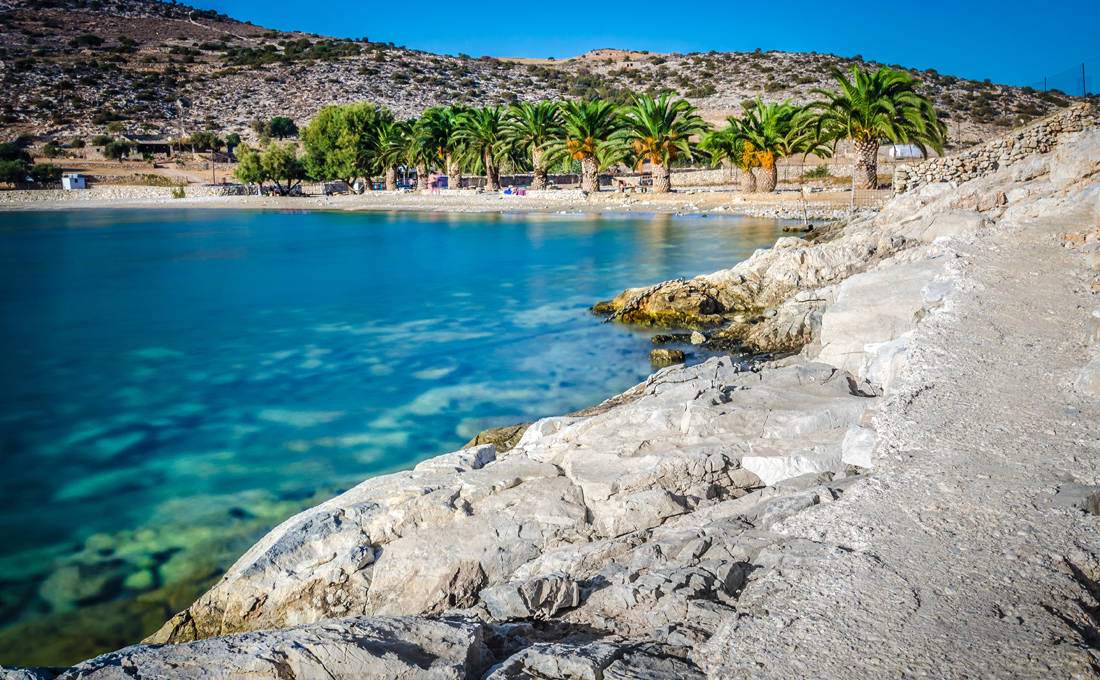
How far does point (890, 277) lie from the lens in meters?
9.40

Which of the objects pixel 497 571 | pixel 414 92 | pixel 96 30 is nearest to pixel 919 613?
pixel 497 571

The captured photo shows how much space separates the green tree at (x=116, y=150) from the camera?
69.8 m

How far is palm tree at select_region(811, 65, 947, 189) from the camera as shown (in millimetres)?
29062

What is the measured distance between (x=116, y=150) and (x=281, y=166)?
70.5 ft

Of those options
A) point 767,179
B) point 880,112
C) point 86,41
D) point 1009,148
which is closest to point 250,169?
point 767,179

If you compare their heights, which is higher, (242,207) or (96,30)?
(96,30)

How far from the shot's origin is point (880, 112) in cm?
2983

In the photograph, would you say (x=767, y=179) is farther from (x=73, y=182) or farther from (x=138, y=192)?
(x=73, y=182)

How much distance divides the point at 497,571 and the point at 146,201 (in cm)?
6721

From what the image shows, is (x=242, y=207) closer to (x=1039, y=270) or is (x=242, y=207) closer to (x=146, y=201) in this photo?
(x=146, y=201)

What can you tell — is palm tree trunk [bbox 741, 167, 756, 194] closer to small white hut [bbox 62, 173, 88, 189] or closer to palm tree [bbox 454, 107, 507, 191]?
palm tree [bbox 454, 107, 507, 191]

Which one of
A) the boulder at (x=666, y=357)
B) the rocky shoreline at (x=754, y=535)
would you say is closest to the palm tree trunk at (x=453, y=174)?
the boulder at (x=666, y=357)

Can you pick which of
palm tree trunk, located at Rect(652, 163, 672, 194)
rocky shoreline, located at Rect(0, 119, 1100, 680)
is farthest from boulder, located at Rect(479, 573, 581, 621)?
palm tree trunk, located at Rect(652, 163, 672, 194)

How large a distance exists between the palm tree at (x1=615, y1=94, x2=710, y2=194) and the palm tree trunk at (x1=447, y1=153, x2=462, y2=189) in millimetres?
17024
